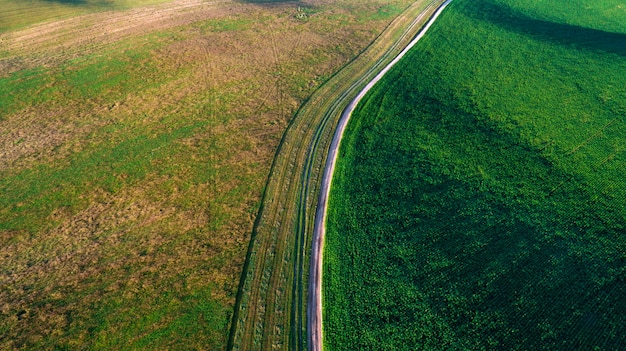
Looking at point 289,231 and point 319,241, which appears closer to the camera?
point 319,241

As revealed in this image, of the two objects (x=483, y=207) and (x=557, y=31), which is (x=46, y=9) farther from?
(x=557, y=31)

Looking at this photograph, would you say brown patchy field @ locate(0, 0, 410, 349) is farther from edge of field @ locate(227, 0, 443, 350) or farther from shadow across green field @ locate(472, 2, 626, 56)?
shadow across green field @ locate(472, 2, 626, 56)

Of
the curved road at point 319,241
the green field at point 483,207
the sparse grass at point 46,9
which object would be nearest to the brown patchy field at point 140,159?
the sparse grass at point 46,9

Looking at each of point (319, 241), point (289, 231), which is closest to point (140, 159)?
point (289, 231)

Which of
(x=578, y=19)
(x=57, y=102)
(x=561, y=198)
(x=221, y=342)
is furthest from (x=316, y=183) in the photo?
(x=578, y=19)

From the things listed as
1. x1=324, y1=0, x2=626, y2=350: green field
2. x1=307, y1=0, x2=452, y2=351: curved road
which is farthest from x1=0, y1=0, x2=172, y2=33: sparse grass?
x1=324, y1=0, x2=626, y2=350: green field

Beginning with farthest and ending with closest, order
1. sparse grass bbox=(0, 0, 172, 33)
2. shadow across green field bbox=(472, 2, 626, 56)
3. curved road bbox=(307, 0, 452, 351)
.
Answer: sparse grass bbox=(0, 0, 172, 33) < shadow across green field bbox=(472, 2, 626, 56) < curved road bbox=(307, 0, 452, 351)
